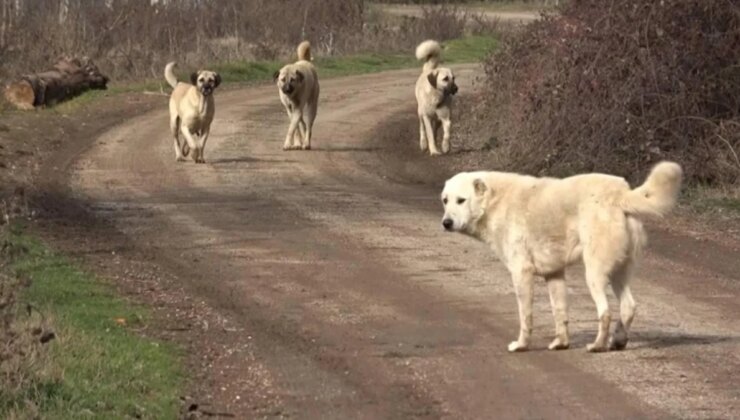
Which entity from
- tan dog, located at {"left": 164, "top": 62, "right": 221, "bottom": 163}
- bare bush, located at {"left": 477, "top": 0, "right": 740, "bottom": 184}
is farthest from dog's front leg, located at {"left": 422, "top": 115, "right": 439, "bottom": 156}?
tan dog, located at {"left": 164, "top": 62, "right": 221, "bottom": 163}

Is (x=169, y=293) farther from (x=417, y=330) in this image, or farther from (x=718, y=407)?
(x=718, y=407)

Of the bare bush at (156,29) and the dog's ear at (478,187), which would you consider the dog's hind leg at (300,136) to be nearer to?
the bare bush at (156,29)

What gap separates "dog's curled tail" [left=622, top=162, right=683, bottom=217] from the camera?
1033 centimetres

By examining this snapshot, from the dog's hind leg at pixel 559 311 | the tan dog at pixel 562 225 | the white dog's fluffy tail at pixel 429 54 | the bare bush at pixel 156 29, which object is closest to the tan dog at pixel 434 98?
the white dog's fluffy tail at pixel 429 54

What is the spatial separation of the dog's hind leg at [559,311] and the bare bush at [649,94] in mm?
9704

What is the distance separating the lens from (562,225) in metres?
10.7

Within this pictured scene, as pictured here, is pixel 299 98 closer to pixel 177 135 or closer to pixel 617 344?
pixel 177 135

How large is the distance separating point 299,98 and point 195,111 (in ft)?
8.77

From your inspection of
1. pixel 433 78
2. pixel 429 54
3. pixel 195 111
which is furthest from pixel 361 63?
pixel 195 111

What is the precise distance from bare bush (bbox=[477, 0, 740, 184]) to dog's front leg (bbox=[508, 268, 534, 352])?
9.83 metres

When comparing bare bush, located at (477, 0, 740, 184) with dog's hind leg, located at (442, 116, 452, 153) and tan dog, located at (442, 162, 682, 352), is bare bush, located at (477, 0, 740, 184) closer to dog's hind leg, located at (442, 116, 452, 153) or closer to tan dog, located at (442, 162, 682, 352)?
dog's hind leg, located at (442, 116, 452, 153)

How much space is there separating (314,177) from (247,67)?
1776 centimetres

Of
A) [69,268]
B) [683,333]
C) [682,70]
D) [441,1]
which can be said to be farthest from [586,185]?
[441,1]

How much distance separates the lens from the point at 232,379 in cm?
1026
